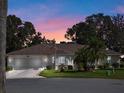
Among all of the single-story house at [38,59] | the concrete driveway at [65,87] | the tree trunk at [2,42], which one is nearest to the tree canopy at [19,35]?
the single-story house at [38,59]

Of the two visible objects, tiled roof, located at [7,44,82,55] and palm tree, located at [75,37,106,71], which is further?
tiled roof, located at [7,44,82,55]

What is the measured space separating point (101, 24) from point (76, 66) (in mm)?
54495

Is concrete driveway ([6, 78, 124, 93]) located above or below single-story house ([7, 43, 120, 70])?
below

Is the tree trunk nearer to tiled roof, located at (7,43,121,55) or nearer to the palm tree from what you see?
the palm tree

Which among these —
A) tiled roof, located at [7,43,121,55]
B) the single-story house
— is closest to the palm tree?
the single-story house

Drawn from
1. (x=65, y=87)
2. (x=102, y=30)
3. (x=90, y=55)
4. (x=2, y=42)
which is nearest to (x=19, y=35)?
(x=102, y=30)

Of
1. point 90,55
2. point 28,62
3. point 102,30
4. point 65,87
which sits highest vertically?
point 102,30

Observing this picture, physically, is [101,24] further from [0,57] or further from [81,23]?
[0,57]

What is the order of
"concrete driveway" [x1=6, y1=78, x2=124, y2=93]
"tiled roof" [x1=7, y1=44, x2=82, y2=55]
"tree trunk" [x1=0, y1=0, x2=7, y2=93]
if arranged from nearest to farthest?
1. "tree trunk" [x1=0, y1=0, x2=7, y2=93]
2. "concrete driveway" [x1=6, y1=78, x2=124, y2=93]
3. "tiled roof" [x1=7, y1=44, x2=82, y2=55]

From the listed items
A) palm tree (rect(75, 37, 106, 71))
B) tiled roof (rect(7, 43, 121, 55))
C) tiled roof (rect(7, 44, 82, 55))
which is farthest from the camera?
tiled roof (rect(7, 44, 82, 55))

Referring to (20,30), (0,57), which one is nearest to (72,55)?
(20,30)

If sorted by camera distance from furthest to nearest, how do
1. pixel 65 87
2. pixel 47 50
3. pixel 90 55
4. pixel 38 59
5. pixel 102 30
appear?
1. pixel 102 30
2. pixel 47 50
3. pixel 38 59
4. pixel 90 55
5. pixel 65 87

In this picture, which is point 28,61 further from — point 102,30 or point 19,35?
point 102,30

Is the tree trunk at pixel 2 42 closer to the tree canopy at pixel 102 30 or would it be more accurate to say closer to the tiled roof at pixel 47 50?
the tiled roof at pixel 47 50
